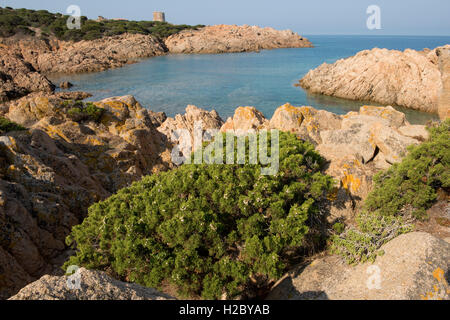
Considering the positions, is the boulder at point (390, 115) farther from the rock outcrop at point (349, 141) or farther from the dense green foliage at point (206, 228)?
the dense green foliage at point (206, 228)

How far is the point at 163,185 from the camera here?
28.5 ft

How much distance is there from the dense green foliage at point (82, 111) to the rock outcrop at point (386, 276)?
1651 cm

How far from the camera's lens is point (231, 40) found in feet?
427

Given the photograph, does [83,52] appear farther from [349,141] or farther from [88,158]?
[349,141]

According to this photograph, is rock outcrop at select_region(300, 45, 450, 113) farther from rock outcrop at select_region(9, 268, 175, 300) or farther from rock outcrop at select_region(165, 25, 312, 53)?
rock outcrop at select_region(165, 25, 312, 53)

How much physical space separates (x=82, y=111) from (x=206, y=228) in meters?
15.3

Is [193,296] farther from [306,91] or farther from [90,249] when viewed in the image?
[306,91]

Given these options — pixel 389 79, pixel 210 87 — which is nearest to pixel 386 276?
pixel 389 79

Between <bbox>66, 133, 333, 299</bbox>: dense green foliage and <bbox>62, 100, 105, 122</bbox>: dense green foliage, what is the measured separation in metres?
11.6

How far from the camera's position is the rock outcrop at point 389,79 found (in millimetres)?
44938

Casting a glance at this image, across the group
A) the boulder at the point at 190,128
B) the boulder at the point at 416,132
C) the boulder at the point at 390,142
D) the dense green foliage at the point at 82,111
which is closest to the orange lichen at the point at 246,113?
the boulder at the point at 190,128

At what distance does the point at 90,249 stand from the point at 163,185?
8.54 ft
